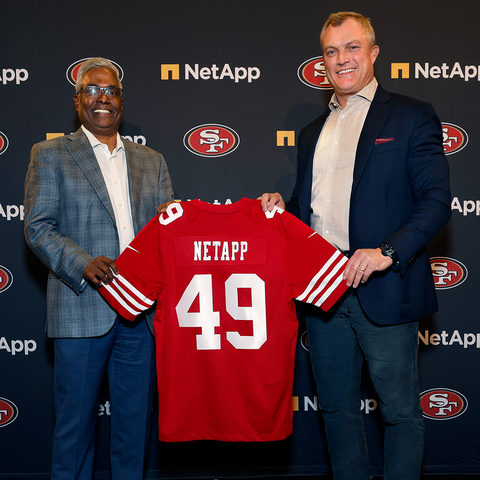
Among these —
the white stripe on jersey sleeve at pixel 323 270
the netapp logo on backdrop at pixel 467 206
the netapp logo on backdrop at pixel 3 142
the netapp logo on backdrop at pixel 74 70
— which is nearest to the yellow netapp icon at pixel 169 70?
the netapp logo on backdrop at pixel 74 70

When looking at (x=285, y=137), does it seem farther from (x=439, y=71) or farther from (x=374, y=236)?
(x=374, y=236)

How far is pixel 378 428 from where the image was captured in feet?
8.23

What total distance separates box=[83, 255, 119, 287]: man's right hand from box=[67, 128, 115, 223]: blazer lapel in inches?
8.6

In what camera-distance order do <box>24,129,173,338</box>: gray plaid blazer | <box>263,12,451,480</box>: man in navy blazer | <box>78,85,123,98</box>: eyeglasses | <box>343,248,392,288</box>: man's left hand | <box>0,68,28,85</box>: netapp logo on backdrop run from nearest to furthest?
1. <box>343,248,392,288</box>: man's left hand
2. <box>263,12,451,480</box>: man in navy blazer
3. <box>24,129,173,338</box>: gray plaid blazer
4. <box>78,85,123,98</box>: eyeglasses
5. <box>0,68,28,85</box>: netapp logo on backdrop

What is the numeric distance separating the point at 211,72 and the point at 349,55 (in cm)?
98

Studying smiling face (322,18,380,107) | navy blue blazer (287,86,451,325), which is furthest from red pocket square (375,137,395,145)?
smiling face (322,18,380,107)

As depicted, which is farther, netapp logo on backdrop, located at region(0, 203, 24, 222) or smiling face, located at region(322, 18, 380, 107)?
netapp logo on backdrop, located at region(0, 203, 24, 222)

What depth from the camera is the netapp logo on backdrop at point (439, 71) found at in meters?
2.40

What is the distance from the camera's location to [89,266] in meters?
1.59

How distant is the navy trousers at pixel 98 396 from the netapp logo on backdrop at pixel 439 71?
1911mm

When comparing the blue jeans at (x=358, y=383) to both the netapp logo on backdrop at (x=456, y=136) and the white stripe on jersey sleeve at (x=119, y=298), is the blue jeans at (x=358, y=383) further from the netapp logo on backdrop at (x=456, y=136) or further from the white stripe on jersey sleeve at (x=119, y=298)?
the netapp logo on backdrop at (x=456, y=136)

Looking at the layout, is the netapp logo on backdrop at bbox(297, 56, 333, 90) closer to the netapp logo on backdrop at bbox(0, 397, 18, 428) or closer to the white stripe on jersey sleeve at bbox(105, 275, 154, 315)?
the white stripe on jersey sleeve at bbox(105, 275, 154, 315)

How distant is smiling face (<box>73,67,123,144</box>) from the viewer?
1.78 meters

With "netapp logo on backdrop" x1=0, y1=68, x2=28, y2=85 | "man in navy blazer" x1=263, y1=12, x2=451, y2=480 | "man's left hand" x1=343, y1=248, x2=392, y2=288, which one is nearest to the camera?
"man's left hand" x1=343, y1=248, x2=392, y2=288
